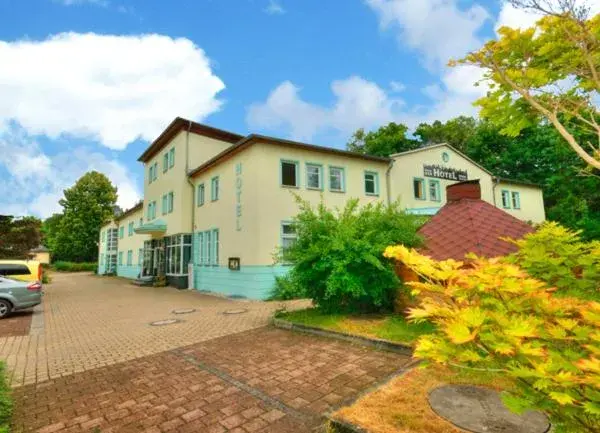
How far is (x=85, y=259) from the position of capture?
2106 inches

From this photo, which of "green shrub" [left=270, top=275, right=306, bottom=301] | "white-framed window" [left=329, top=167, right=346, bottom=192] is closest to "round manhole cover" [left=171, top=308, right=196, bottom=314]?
"green shrub" [left=270, top=275, right=306, bottom=301]

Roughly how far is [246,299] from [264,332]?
23.4ft

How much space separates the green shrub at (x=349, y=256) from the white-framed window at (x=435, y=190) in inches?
592

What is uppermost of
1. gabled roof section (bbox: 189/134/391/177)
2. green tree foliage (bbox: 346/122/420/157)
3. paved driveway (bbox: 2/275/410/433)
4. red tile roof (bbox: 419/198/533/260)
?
green tree foliage (bbox: 346/122/420/157)

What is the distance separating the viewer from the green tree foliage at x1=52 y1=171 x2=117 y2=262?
168ft

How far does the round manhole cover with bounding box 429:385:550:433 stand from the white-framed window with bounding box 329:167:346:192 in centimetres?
1418

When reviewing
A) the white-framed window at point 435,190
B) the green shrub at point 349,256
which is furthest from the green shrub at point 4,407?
the white-framed window at point 435,190

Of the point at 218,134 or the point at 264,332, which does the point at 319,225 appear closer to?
the point at 264,332

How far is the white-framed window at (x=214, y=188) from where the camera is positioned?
1886cm

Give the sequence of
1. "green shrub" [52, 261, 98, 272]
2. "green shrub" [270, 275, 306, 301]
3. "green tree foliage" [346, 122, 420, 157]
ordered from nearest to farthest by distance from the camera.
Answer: "green shrub" [270, 275, 306, 301] → "green tree foliage" [346, 122, 420, 157] → "green shrub" [52, 261, 98, 272]

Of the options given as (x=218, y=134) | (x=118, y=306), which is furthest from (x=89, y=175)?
(x=118, y=306)

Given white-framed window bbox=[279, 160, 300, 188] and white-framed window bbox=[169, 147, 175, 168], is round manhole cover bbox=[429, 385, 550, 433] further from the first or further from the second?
white-framed window bbox=[169, 147, 175, 168]

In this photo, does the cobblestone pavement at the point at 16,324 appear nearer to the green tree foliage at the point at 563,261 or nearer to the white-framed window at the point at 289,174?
the white-framed window at the point at 289,174

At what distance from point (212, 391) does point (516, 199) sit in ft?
100
